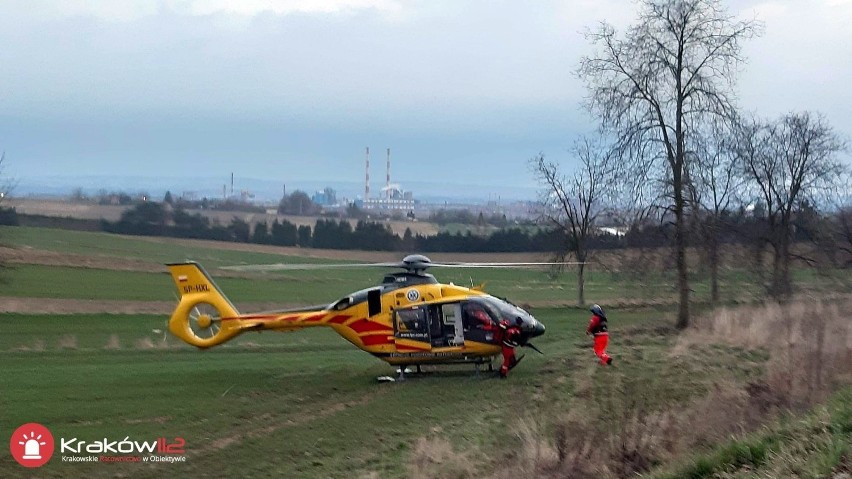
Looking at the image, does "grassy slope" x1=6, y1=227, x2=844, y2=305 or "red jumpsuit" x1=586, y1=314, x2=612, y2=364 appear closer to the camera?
"red jumpsuit" x1=586, y1=314, x2=612, y2=364

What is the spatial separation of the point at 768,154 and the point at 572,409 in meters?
25.4

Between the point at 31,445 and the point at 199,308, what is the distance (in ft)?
24.4

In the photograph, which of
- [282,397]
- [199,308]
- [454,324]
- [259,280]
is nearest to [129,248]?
[259,280]

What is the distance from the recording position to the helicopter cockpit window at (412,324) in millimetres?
Result: 18797

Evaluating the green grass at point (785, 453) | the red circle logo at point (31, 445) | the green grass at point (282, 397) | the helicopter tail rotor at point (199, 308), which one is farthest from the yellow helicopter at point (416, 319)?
the green grass at point (785, 453)

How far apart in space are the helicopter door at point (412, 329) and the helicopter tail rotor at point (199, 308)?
3561mm

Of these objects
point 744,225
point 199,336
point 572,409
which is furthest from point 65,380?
point 744,225

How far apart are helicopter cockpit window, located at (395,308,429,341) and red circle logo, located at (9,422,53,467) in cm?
753

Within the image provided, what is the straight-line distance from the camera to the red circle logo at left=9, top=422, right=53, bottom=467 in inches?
470

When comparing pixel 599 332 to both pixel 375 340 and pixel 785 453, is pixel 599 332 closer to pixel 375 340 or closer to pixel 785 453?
pixel 375 340

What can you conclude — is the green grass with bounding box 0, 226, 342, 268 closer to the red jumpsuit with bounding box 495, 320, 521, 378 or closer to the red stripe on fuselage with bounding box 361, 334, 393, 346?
the red stripe on fuselage with bounding box 361, 334, 393, 346

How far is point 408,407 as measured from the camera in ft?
52.1

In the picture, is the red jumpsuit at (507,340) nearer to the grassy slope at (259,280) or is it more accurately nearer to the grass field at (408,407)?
the grass field at (408,407)

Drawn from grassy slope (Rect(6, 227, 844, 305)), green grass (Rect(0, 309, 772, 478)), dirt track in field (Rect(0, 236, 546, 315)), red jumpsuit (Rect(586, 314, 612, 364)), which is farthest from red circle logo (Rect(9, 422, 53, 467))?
dirt track in field (Rect(0, 236, 546, 315))
